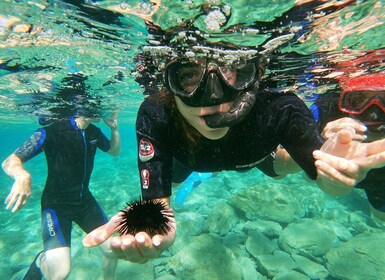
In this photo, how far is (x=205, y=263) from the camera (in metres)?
7.13

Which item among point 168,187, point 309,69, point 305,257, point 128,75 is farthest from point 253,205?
point 168,187

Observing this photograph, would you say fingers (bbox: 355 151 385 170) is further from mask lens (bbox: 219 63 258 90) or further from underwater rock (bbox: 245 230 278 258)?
underwater rock (bbox: 245 230 278 258)

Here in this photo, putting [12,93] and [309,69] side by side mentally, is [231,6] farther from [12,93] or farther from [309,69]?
[12,93]

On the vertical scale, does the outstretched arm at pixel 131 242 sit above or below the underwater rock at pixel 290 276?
above

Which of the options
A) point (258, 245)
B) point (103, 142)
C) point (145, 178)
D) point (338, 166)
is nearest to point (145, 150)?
point (145, 178)

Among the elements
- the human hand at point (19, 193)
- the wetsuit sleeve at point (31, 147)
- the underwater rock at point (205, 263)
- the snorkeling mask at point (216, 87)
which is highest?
the snorkeling mask at point (216, 87)

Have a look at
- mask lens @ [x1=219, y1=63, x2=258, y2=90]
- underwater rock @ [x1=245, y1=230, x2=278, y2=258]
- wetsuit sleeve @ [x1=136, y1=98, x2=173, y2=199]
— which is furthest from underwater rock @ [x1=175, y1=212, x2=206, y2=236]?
mask lens @ [x1=219, y1=63, x2=258, y2=90]

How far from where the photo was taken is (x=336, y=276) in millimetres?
6848

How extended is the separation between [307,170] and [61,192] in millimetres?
6993

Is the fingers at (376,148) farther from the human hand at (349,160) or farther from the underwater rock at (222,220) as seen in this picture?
the underwater rock at (222,220)

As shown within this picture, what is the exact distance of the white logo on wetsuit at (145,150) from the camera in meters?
3.53

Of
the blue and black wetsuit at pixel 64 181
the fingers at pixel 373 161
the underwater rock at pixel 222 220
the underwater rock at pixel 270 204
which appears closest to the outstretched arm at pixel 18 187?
the blue and black wetsuit at pixel 64 181

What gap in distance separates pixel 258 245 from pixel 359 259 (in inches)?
109

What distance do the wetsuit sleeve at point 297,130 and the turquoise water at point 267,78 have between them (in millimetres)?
1594
